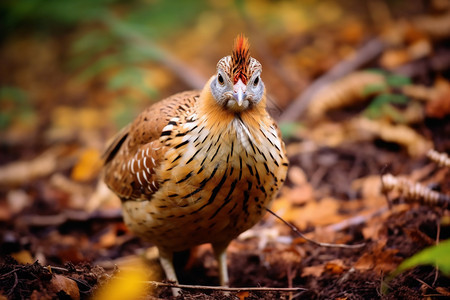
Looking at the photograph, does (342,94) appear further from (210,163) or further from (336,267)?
(210,163)

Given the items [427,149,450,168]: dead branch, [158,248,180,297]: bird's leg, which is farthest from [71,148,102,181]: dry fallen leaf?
[427,149,450,168]: dead branch

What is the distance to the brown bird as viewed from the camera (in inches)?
115

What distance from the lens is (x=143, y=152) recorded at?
11.7ft

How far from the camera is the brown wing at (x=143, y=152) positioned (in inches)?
134

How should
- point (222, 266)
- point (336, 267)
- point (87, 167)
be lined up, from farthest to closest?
point (87, 167) < point (222, 266) < point (336, 267)

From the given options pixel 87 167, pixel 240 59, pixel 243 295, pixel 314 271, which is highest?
pixel 240 59

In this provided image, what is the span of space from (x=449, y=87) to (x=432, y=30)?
52.2 inches

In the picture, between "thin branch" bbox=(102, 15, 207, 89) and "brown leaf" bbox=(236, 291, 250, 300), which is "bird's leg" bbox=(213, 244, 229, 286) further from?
"thin branch" bbox=(102, 15, 207, 89)

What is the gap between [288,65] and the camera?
317 inches

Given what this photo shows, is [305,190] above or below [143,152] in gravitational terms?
below

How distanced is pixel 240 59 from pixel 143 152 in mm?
1201

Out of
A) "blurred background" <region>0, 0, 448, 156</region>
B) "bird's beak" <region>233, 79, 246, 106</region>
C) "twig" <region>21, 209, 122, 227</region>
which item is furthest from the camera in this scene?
"blurred background" <region>0, 0, 448, 156</region>

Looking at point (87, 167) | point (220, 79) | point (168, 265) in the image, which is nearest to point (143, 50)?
point (87, 167)

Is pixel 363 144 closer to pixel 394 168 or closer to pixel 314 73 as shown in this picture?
pixel 394 168
